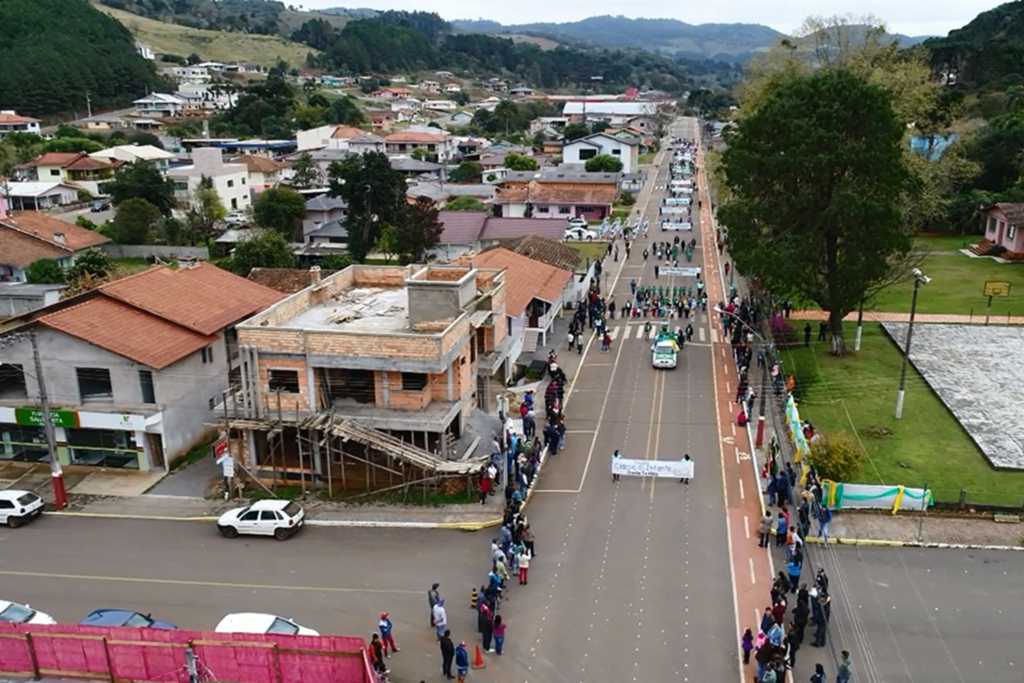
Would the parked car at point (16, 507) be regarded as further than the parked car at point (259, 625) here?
Yes

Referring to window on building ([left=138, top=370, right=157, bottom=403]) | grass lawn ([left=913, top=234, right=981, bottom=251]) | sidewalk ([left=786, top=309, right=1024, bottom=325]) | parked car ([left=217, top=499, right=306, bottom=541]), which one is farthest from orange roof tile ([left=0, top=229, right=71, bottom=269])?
grass lawn ([left=913, top=234, right=981, bottom=251])

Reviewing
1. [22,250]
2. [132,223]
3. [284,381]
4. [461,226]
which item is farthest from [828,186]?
[132,223]

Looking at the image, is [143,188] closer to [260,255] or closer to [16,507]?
[260,255]

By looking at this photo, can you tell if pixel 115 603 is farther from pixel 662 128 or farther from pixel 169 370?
pixel 662 128

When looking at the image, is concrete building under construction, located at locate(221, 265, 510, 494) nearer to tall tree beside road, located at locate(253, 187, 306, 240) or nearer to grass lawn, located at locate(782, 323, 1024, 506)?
grass lawn, located at locate(782, 323, 1024, 506)

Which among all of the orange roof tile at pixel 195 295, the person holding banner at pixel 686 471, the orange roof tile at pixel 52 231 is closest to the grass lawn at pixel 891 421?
the person holding banner at pixel 686 471

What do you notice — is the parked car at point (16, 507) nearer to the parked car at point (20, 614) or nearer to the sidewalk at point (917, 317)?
the parked car at point (20, 614)

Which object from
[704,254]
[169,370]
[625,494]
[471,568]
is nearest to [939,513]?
[625,494]

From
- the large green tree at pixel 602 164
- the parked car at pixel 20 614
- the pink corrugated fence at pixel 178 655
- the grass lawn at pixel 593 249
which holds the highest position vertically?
the large green tree at pixel 602 164
